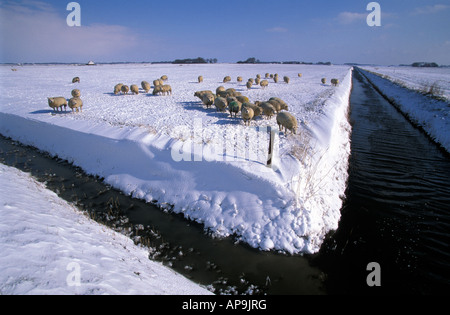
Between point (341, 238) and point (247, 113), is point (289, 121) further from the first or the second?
point (341, 238)

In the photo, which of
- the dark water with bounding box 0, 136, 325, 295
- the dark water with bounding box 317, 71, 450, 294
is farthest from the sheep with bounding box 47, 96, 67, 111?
the dark water with bounding box 317, 71, 450, 294

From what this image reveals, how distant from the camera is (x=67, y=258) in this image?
15.0 ft

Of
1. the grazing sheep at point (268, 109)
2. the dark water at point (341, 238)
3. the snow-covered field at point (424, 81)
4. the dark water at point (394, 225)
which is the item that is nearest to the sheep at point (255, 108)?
the grazing sheep at point (268, 109)

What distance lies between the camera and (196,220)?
314 inches

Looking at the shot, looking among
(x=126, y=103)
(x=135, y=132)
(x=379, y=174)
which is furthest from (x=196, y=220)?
→ (x=126, y=103)

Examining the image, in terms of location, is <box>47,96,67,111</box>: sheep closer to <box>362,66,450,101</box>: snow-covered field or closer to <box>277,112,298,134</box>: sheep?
<box>277,112,298,134</box>: sheep

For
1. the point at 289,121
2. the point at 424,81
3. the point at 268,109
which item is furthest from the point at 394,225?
the point at 424,81

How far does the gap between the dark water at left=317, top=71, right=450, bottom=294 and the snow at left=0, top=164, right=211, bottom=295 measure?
13.9 feet

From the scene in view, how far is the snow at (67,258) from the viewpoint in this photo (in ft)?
12.7

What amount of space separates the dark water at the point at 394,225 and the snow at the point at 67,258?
4.24 meters

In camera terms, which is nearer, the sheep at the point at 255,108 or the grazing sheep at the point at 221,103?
the sheep at the point at 255,108

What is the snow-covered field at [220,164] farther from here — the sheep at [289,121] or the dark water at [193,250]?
the sheep at [289,121]

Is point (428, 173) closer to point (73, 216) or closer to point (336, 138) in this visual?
point (336, 138)
